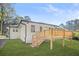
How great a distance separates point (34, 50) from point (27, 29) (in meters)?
0.29

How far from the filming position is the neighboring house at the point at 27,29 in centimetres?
364

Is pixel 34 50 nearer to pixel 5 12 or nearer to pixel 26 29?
pixel 26 29

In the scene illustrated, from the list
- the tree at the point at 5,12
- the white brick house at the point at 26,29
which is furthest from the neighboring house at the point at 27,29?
the tree at the point at 5,12

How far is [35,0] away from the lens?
3631 millimetres

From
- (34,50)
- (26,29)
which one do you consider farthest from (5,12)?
(34,50)

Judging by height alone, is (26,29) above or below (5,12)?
below

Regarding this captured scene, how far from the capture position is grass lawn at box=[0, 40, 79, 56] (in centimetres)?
365

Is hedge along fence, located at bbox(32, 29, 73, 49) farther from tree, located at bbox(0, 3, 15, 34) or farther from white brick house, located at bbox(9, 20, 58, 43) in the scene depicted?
tree, located at bbox(0, 3, 15, 34)

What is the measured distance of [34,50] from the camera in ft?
12.0

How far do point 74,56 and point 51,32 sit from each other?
43 cm

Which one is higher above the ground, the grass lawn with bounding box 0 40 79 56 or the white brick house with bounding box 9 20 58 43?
the white brick house with bounding box 9 20 58 43

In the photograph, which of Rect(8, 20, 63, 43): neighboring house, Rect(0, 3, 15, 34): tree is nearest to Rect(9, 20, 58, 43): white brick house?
Rect(8, 20, 63, 43): neighboring house

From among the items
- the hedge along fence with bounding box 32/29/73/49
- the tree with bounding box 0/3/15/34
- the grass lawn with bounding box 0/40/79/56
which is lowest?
the grass lawn with bounding box 0/40/79/56

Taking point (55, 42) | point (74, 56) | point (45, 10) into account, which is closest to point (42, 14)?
point (45, 10)
